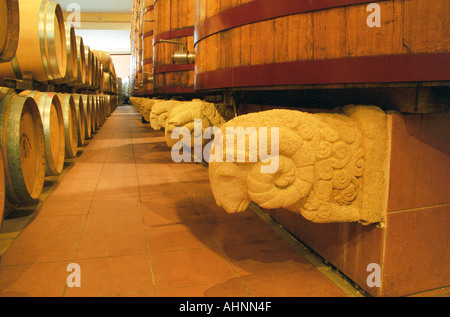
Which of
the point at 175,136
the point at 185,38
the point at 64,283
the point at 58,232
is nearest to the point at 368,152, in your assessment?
the point at 64,283

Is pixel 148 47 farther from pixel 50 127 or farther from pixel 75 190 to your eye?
pixel 75 190

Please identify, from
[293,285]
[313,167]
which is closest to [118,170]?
[293,285]

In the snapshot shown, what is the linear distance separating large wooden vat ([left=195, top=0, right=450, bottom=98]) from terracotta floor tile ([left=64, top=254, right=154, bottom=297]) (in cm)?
119

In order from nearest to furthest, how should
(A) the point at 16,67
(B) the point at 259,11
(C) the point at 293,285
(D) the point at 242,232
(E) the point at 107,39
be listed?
(B) the point at 259,11 → (C) the point at 293,285 → (D) the point at 242,232 → (A) the point at 16,67 → (E) the point at 107,39

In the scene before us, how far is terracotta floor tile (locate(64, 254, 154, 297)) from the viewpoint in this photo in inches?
75.8

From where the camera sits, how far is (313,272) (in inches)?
85.7

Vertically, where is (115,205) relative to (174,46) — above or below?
below

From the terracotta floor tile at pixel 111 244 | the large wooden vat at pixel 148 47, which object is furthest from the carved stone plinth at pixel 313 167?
the large wooden vat at pixel 148 47

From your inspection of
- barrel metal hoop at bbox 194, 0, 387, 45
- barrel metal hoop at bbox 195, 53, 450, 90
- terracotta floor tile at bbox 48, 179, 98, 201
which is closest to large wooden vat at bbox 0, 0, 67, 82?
terracotta floor tile at bbox 48, 179, 98, 201

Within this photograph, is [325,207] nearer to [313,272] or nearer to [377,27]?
[313,272]

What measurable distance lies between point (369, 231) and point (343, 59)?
0.88m

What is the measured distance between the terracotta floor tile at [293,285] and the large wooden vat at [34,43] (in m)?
2.95

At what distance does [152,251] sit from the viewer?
2.41 metres

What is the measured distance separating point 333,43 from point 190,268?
1422 millimetres
